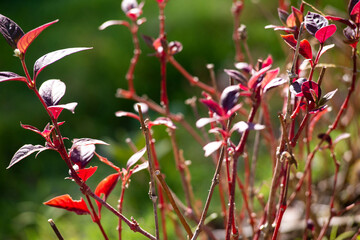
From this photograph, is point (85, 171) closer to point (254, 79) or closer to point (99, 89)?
point (254, 79)

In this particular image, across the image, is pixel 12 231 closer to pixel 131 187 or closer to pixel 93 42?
pixel 131 187

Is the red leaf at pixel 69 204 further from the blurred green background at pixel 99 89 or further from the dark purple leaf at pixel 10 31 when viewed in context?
the blurred green background at pixel 99 89

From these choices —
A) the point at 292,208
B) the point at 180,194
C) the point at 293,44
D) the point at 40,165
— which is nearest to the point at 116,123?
the point at 40,165

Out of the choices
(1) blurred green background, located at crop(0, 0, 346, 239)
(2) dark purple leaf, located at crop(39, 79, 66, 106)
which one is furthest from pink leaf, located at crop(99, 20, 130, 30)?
(1) blurred green background, located at crop(0, 0, 346, 239)

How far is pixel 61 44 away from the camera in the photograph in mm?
3477

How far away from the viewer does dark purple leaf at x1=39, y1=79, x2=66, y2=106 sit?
691 mm

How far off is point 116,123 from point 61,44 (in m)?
1.03

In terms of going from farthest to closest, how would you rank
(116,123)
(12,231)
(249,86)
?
(116,123)
(12,231)
(249,86)

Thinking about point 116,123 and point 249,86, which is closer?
point 249,86

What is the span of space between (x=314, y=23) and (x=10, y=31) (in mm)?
490

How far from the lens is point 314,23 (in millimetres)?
732

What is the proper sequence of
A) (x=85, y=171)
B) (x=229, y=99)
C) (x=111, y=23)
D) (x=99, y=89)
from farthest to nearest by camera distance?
(x=99, y=89)
(x=111, y=23)
(x=85, y=171)
(x=229, y=99)

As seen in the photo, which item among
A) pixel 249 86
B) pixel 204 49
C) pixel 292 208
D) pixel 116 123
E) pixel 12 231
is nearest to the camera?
pixel 249 86

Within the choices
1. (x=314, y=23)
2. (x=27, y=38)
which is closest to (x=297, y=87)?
(x=314, y=23)
